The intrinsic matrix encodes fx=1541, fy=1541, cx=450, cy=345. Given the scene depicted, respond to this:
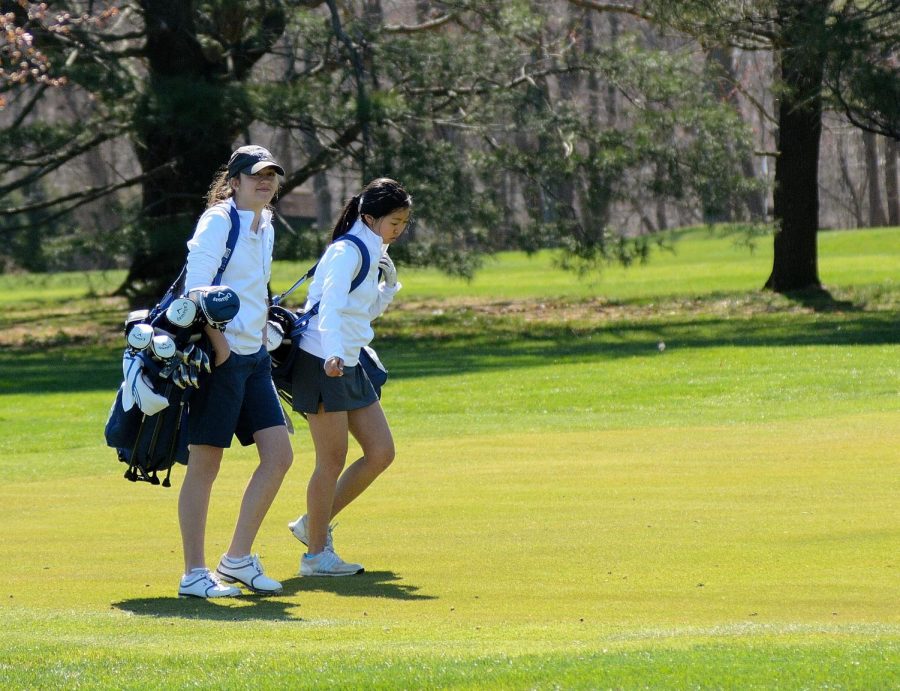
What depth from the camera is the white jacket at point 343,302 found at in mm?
6957

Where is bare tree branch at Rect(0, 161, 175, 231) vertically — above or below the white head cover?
above

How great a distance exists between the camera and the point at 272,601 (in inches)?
262

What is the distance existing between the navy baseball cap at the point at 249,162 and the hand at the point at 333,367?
877 mm

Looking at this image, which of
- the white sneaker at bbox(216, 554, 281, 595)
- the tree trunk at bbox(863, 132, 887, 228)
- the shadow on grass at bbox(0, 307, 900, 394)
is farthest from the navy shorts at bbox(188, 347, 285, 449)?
the tree trunk at bbox(863, 132, 887, 228)

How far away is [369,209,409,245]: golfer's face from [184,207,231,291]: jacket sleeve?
848mm

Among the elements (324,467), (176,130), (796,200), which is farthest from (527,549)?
(796,200)

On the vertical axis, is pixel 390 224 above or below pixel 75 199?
below

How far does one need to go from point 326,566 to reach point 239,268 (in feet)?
4.83

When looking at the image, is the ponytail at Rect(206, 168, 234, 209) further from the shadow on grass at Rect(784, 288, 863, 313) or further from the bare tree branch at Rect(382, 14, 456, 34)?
the shadow on grass at Rect(784, 288, 863, 313)

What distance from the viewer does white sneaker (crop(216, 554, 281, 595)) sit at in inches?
264

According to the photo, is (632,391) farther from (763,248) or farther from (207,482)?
(763,248)

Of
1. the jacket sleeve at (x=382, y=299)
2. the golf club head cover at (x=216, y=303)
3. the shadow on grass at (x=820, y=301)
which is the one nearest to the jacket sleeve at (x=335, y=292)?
the jacket sleeve at (x=382, y=299)

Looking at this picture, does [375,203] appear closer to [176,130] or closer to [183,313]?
[183,313]

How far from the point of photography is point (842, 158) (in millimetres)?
58219
